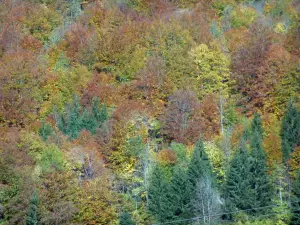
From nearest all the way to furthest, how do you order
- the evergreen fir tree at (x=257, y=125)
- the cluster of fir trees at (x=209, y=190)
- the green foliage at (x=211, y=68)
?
1. the cluster of fir trees at (x=209, y=190)
2. the evergreen fir tree at (x=257, y=125)
3. the green foliage at (x=211, y=68)

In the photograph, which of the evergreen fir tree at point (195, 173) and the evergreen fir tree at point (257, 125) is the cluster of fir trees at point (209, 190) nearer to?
the evergreen fir tree at point (195, 173)

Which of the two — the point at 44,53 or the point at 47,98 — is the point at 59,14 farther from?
the point at 47,98

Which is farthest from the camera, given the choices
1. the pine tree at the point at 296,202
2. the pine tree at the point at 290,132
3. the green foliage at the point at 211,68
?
the green foliage at the point at 211,68

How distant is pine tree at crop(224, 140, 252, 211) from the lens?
5406cm

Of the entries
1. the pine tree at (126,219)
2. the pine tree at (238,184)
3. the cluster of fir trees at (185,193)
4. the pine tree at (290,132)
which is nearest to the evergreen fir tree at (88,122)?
the cluster of fir trees at (185,193)

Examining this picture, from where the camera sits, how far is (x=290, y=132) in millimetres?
60344

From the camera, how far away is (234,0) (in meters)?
115

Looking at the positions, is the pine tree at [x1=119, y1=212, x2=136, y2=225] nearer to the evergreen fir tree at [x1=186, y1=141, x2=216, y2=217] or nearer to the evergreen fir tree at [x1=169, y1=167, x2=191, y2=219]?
the evergreen fir tree at [x1=169, y1=167, x2=191, y2=219]

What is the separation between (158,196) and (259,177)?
9166 mm

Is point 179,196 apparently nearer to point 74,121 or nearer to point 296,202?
point 296,202

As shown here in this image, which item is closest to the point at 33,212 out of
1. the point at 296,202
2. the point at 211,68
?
the point at 296,202

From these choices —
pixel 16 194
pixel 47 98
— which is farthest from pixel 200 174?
pixel 47 98

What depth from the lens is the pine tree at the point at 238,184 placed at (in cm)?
5406

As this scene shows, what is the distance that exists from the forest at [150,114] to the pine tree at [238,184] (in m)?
0.10
